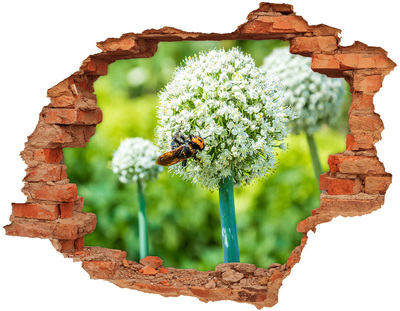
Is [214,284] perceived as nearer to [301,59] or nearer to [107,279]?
[107,279]

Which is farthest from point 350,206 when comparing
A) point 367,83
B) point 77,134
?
point 77,134

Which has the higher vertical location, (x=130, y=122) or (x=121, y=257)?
(x=130, y=122)

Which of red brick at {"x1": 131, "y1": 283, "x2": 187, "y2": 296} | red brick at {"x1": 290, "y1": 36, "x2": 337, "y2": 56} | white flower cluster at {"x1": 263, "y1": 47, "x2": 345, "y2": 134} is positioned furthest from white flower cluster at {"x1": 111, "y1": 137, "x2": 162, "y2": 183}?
red brick at {"x1": 290, "y1": 36, "x2": 337, "y2": 56}

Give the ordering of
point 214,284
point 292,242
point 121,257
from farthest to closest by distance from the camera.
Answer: point 292,242 → point 121,257 → point 214,284

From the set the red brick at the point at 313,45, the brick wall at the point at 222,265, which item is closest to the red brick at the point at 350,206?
the brick wall at the point at 222,265

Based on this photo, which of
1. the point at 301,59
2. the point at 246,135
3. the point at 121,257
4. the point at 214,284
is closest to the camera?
the point at 246,135

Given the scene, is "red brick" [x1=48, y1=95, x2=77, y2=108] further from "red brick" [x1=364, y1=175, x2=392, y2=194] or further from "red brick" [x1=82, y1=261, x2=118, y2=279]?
"red brick" [x1=364, y1=175, x2=392, y2=194]

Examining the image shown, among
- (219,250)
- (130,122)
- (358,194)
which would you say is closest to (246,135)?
(358,194)
